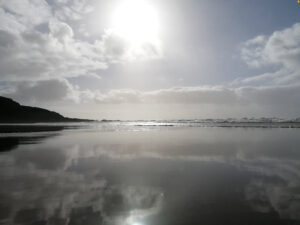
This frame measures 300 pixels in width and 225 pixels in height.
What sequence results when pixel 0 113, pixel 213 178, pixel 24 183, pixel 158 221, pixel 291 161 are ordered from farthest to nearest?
pixel 0 113, pixel 291 161, pixel 213 178, pixel 24 183, pixel 158 221

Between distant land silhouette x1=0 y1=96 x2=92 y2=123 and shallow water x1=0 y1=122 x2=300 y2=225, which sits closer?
shallow water x1=0 y1=122 x2=300 y2=225

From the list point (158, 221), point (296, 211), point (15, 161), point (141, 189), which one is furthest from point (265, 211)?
point (15, 161)

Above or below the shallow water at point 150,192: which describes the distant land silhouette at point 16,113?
above

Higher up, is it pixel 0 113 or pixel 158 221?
pixel 0 113

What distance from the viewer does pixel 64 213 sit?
23.8 feet

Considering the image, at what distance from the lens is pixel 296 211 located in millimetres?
7316

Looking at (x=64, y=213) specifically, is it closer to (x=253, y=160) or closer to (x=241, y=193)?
(x=241, y=193)

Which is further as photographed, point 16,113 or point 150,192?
point 16,113

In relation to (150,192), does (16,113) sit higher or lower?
higher

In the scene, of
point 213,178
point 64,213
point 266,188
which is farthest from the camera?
point 213,178

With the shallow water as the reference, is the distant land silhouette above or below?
above

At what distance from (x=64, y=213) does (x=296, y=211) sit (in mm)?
8268

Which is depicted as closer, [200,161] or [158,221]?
[158,221]

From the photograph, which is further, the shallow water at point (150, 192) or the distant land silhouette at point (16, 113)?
the distant land silhouette at point (16, 113)
